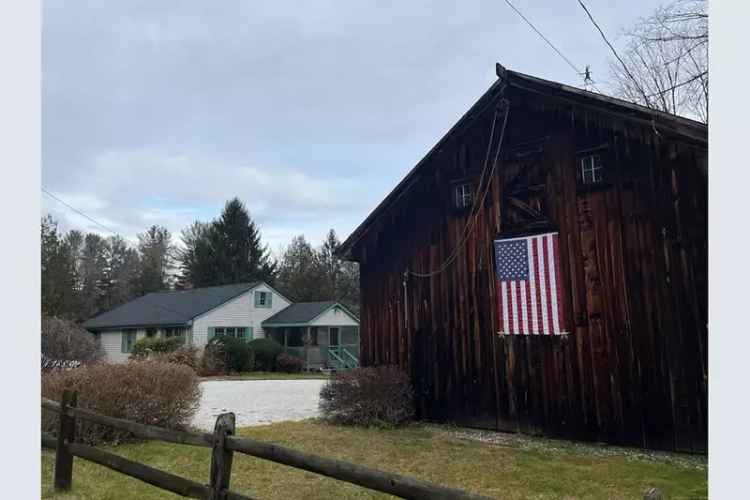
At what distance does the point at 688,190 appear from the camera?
852 cm

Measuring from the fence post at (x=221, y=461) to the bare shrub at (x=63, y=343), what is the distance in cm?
1974

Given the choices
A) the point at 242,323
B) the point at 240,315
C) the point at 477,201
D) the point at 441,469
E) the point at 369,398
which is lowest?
the point at 441,469

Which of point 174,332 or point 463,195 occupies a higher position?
point 463,195

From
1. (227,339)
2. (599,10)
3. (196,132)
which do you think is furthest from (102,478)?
(227,339)

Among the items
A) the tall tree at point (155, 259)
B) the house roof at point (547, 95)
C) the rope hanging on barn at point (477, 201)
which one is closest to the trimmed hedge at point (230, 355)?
the house roof at point (547, 95)

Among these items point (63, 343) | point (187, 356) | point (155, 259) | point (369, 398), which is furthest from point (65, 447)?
point (155, 259)

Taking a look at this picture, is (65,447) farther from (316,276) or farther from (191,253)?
(191,253)

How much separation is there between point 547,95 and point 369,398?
6422 millimetres

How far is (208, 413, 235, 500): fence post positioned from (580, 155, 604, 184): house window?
733 centimetres

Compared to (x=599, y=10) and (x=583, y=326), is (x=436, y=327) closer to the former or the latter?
(x=583, y=326)

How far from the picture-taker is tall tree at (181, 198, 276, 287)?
2071 inches

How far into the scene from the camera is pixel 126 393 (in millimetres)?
9336

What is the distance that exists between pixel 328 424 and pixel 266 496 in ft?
16.0

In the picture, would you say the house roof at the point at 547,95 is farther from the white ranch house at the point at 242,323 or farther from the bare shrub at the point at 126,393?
the white ranch house at the point at 242,323
